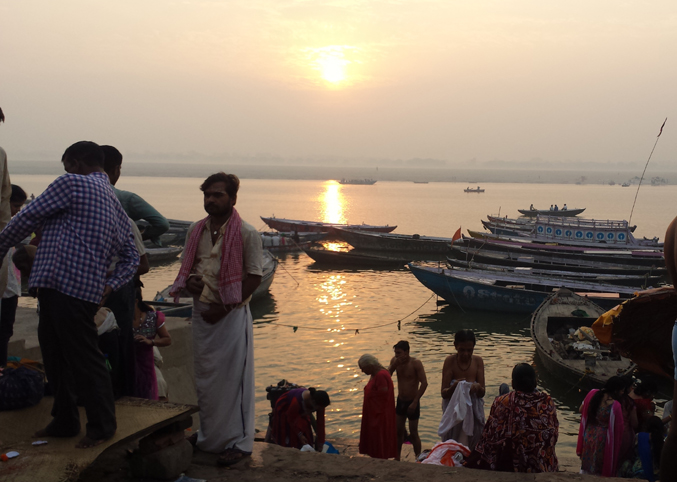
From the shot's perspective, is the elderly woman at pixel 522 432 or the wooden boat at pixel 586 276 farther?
the wooden boat at pixel 586 276

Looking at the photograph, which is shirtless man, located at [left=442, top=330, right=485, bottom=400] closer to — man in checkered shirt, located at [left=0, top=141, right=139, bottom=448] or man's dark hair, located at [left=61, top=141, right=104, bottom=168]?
man in checkered shirt, located at [left=0, top=141, right=139, bottom=448]

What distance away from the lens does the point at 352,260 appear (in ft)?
105

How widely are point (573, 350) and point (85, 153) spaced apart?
11.5 metres

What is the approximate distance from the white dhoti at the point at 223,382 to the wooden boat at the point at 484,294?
56.4 feet

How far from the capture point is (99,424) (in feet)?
11.0

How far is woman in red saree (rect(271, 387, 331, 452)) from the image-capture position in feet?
19.4

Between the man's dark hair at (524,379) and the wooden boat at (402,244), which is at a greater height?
the man's dark hair at (524,379)

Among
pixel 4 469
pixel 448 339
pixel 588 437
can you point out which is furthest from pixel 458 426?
pixel 448 339

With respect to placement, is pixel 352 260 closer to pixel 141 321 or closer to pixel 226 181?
pixel 141 321

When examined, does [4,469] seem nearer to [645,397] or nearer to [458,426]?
[458,426]

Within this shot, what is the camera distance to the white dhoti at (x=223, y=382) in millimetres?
3846

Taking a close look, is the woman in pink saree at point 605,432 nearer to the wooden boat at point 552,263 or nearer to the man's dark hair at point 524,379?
the man's dark hair at point 524,379

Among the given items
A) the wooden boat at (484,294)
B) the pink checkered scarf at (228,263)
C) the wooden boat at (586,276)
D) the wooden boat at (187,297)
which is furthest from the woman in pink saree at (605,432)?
the wooden boat at (586,276)

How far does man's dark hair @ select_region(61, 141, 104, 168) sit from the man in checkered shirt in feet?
0.74
